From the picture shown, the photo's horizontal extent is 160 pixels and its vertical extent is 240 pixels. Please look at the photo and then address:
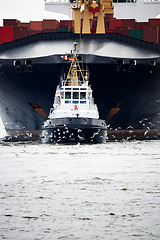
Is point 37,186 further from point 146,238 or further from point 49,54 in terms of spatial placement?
point 49,54

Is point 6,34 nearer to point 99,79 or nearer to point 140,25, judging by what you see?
point 99,79

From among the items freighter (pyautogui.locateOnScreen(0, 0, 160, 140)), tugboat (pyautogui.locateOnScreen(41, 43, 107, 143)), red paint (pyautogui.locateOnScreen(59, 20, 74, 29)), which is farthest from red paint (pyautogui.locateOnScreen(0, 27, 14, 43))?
tugboat (pyautogui.locateOnScreen(41, 43, 107, 143))

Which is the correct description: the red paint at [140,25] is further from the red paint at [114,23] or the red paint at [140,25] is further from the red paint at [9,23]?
the red paint at [9,23]

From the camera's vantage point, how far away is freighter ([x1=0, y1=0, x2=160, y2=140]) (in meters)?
40.9

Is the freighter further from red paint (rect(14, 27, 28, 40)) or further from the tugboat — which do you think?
the tugboat

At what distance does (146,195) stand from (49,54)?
102 feet

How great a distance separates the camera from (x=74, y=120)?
110 ft

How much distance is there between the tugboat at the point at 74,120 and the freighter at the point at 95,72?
4.37 metres

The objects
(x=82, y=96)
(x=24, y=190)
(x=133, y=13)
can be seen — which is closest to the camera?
(x=24, y=190)

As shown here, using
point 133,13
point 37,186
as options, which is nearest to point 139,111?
point 133,13

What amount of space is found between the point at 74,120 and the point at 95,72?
8.03 metres

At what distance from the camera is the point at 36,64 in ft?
133

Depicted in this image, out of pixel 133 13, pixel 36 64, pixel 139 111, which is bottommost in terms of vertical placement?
pixel 139 111

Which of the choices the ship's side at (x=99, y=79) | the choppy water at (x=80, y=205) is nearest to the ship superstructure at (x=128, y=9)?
the ship's side at (x=99, y=79)
